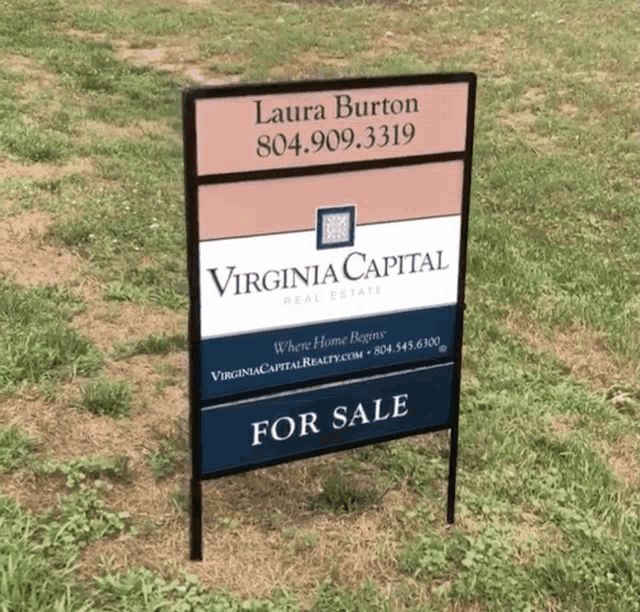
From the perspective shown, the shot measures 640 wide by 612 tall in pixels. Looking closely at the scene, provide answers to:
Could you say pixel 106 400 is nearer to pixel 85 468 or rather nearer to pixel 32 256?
pixel 85 468

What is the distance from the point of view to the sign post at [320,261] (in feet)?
10.0

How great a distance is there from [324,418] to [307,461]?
66cm

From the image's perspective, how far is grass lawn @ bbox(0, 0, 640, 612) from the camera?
11.3ft

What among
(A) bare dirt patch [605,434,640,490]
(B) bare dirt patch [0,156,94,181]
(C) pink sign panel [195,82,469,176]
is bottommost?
(A) bare dirt patch [605,434,640,490]

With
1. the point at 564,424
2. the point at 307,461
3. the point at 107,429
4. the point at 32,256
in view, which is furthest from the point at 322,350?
the point at 32,256

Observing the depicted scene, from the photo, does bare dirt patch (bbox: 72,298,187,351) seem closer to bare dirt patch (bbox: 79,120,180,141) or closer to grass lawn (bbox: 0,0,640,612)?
grass lawn (bbox: 0,0,640,612)

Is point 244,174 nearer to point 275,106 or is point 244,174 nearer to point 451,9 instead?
point 275,106

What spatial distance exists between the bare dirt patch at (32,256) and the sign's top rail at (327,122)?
2940 mm

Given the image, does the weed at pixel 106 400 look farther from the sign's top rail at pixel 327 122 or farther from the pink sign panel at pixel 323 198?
the sign's top rail at pixel 327 122

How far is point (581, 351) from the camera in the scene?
5285mm

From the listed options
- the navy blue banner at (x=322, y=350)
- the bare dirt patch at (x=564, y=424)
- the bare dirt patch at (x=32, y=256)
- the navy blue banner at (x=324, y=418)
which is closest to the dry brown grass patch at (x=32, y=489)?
the navy blue banner at (x=324, y=418)

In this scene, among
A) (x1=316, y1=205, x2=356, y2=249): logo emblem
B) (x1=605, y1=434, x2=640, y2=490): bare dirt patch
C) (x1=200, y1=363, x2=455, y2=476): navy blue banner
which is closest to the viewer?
(x1=316, y1=205, x2=356, y2=249): logo emblem

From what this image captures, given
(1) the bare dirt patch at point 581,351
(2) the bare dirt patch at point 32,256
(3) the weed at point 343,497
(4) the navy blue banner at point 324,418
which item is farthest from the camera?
(2) the bare dirt patch at point 32,256

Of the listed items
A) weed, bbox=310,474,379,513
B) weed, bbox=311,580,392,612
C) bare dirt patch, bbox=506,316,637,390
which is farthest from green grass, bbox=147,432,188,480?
bare dirt patch, bbox=506,316,637,390
